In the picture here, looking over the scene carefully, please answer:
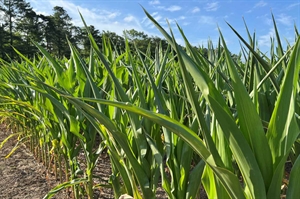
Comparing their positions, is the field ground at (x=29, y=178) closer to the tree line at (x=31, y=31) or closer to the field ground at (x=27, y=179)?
the field ground at (x=27, y=179)

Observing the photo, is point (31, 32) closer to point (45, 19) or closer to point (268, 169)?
point (45, 19)

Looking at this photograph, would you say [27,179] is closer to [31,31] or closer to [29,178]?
[29,178]

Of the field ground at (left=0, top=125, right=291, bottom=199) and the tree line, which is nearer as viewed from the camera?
the field ground at (left=0, top=125, right=291, bottom=199)

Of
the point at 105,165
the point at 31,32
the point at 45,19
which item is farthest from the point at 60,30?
the point at 105,165

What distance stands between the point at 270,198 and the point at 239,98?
0.47 ft

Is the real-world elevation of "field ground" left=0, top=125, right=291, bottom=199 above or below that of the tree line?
below

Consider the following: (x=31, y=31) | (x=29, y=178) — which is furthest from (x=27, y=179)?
(x=31, y=31)

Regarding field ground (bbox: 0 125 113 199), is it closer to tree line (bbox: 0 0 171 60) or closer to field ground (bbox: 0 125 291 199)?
field ground (bbox: 0 125 291 199)

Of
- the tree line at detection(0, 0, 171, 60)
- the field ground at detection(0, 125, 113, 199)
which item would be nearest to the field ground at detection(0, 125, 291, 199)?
the field ground at detection(0, 125, 113, 199)

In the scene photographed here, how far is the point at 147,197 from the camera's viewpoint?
693 millimetres

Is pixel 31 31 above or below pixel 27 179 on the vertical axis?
above

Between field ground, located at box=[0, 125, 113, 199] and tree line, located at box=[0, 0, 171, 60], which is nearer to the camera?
field ground, located at box=[0, 125, 113, 199]

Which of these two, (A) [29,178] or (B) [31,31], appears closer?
(A) [29,178]

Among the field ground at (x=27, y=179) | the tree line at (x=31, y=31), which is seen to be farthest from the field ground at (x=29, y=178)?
the tree line at (x=31, y=31)
